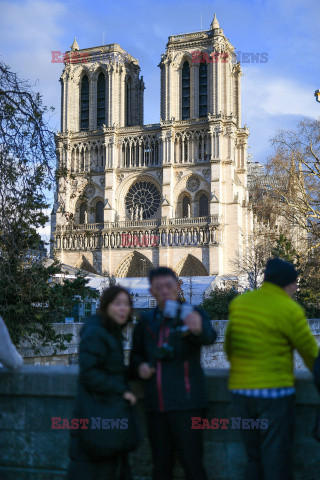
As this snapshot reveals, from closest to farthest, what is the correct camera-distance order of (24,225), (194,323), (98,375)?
(98,375), (194,323), (24,225)

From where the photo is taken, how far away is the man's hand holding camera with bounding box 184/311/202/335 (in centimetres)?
352

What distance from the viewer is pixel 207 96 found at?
50281 millimetres

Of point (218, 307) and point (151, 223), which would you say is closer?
point (218, 307)

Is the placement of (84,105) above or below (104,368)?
above

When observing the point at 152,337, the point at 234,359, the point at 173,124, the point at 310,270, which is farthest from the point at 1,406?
the point at 173,124

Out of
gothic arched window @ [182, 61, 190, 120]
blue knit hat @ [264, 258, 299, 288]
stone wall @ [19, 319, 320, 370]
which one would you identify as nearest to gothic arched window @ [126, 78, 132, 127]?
gothic arched window @ [182, 61, 190, 120]

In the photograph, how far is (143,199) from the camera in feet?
169

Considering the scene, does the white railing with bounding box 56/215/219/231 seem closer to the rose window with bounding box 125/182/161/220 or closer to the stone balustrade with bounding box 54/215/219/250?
the stone balustrade with bounding box 54/215/219/250

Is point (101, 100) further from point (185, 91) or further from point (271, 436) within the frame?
point (271, 436)

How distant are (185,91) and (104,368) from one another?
164 ft

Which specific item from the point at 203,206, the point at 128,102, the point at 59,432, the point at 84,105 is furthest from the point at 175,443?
the point at 128,102

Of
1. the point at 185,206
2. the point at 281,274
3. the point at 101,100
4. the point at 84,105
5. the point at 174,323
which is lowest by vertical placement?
the point at 174,323

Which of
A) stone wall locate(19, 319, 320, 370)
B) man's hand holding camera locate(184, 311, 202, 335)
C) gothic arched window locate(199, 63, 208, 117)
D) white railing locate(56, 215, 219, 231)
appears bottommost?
stone wall locate(19, 319, 320, 370)

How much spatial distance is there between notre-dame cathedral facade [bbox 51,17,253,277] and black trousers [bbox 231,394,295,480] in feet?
139
